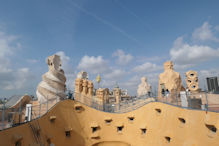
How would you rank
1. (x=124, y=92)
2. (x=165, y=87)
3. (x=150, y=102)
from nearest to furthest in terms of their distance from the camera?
(x=150, y=102), (x=165, y=87), (x=124, y=92)

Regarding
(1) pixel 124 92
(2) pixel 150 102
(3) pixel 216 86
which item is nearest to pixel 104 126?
(2) pixel 150 102

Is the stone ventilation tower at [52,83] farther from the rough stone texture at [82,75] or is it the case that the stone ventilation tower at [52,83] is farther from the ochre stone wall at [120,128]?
the rough stone texture at [82,75]

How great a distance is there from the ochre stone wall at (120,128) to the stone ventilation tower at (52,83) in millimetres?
1763

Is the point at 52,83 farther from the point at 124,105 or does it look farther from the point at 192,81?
the point at 192,81

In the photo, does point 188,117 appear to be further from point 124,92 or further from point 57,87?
point 124,92

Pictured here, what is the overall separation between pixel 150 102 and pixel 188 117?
4832 mm

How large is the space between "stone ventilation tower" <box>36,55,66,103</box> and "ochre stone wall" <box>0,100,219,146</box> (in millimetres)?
1763

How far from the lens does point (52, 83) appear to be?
16688 millimetres

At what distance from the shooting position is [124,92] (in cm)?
5200

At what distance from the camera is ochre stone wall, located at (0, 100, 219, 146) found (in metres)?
8.84

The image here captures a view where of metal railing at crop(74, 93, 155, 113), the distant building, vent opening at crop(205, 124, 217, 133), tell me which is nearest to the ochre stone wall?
vent opening at crop(205, 124, 217, 133)

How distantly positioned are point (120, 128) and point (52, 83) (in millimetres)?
A: 9771

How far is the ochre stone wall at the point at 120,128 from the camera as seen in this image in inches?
348

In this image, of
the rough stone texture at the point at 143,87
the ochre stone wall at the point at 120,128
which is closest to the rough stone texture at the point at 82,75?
the rough stone texture at the point at 143,87
